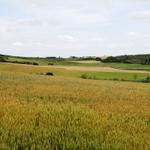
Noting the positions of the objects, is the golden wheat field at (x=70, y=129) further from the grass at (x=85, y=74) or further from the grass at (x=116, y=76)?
the grass at (x=85, y=74)

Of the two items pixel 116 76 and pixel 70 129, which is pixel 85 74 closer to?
pixel 116 76

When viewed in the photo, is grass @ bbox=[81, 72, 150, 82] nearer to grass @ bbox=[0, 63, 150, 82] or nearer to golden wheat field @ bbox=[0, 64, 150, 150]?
grass @ bbox=[0, 63, 150, 82]

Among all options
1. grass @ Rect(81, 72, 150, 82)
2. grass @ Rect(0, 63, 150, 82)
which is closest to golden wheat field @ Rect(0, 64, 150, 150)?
grass @ Rect(81, 72, 150, 82)

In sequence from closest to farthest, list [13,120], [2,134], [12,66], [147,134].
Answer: [2,134]
[147,134]
[13,120]
[12,66]

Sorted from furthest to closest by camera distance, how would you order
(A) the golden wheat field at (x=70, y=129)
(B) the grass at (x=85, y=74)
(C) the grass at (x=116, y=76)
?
(B) the grass at (x=85, y=74) < (C) the grass at (x=116, y=76) < (A) the golden wheat field at (x=70, y=129)

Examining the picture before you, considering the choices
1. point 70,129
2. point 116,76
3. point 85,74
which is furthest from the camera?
point 85,74

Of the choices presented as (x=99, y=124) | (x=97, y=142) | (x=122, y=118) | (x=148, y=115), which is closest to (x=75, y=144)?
(x=97, y=142)

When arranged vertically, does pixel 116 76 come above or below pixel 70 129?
below

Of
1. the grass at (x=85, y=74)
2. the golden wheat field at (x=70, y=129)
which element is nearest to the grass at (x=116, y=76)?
the grass at (x=85, y=74)

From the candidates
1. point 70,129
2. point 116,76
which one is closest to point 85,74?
point 116,76

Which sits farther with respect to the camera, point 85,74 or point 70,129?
point 85,74

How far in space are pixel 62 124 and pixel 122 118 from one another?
1.97m

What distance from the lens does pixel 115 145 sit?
7.39 metres

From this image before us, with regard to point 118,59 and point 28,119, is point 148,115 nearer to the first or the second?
point 28,119
